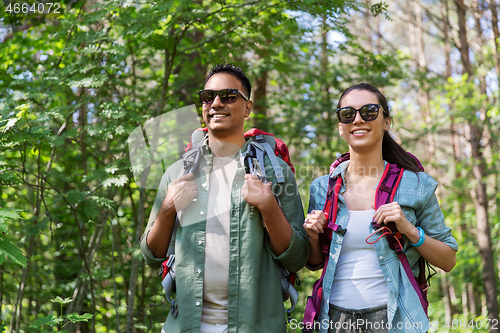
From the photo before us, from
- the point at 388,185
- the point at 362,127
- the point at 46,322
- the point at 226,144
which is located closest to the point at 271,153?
the point at 226,144

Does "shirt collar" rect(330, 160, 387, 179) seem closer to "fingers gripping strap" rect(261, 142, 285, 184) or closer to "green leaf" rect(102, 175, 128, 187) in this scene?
"fingers gripping strap" rect(261, 142, 285, 184)

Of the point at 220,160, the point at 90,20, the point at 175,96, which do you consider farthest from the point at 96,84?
the point at 220,160

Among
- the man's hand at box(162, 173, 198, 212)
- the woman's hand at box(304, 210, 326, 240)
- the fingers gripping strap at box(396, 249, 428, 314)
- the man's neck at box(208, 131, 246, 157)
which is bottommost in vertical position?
the fingers gripping strap at box(396, 249, 428, 314)

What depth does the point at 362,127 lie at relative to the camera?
2297 mm

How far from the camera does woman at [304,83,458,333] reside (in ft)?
6.61

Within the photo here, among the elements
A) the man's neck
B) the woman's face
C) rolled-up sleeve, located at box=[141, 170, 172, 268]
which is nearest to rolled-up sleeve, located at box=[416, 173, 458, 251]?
the woman's face

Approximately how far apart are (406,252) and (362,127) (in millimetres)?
771

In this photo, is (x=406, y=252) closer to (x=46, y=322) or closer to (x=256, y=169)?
(x=256, y=169)

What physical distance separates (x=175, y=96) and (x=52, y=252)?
2874 mm

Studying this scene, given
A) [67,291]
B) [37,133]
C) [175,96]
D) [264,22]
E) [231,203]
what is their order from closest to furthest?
[231,203] < [37,133] < [264,22] < [175,96] < [67,291]

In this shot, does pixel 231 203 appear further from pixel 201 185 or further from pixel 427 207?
pixel 427 207

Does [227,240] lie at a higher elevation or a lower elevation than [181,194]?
lower

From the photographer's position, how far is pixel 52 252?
534cm

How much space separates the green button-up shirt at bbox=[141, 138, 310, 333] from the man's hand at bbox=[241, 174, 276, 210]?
122 mm
